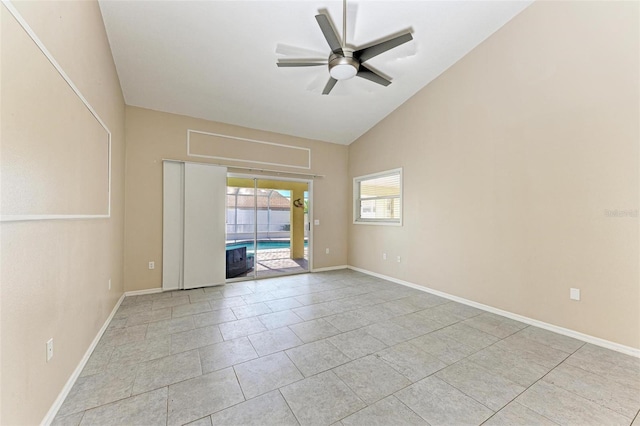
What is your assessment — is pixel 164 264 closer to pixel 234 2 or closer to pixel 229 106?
pixel 229 106

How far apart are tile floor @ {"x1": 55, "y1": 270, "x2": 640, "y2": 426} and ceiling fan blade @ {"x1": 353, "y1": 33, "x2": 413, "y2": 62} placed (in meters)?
2.84

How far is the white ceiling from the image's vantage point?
2.88 meters

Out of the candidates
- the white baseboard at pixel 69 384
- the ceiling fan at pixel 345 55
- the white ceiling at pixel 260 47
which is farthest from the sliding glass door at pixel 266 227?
the ceiling fan at pixel 345 55

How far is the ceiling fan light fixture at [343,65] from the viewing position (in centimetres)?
237

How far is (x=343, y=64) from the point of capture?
94.0 inches

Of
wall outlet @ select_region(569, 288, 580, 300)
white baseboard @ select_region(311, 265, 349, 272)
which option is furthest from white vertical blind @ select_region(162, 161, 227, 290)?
wall outlet @ select_region(569, 288, 580, 300)

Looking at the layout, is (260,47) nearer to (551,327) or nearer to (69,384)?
(69,384)

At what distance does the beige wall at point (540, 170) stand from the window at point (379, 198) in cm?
56

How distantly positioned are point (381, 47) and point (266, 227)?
396cm

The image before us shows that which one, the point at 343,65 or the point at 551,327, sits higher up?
the point at 343,65

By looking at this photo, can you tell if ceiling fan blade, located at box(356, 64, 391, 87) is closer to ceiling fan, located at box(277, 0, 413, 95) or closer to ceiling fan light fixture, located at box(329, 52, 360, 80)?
ceiling fan, located at box(277, 0, 413, 95)

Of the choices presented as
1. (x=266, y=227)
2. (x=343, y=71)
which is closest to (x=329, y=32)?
(x=343, y=71)

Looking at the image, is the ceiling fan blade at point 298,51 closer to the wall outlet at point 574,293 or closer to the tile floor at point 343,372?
the tile floor at point 343,372

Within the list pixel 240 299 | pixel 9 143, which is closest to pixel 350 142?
pixel 240 299
